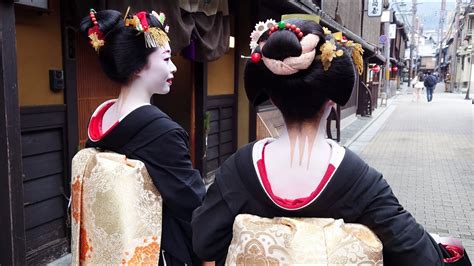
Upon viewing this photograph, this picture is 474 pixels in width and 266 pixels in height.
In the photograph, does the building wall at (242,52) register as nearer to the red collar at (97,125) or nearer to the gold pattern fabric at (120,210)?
the red collar at (97,125)

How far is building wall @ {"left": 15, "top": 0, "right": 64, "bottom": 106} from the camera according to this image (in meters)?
3.63

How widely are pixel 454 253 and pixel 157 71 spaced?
1.69 metres

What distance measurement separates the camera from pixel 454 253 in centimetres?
190

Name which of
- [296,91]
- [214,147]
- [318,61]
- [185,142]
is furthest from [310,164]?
[214,147]

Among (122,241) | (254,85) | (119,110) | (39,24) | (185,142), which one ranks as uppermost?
(39,24)

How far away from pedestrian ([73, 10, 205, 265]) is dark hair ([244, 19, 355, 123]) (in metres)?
→ 0.71

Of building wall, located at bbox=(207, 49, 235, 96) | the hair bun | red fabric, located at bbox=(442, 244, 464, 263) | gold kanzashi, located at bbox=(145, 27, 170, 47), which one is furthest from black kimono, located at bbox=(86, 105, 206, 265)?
building wall, located at bbox=(207, 49, 235, 96)

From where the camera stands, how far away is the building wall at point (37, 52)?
3.63 meters

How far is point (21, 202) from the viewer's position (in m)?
2.73

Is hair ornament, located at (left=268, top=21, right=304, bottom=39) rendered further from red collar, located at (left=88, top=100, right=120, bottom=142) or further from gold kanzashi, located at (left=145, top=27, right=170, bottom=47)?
red collar, located at (left=88, top=100, right=120, bottom=142)

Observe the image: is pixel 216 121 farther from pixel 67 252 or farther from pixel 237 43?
pixel 67 252

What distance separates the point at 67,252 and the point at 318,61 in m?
3.63

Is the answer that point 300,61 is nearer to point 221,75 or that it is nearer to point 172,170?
point 172,170

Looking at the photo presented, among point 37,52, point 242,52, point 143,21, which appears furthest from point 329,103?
point 242,52
